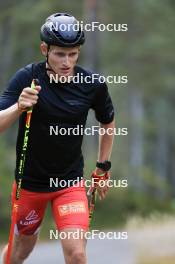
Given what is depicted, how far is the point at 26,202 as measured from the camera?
22.1 feet

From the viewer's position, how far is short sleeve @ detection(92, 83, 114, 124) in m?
6.70

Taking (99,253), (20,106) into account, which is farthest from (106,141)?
(99,253)

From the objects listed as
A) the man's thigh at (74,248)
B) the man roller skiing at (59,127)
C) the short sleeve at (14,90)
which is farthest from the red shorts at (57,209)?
the short sleeve at (14,90)

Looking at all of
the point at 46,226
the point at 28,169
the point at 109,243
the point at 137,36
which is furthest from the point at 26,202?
the point at 137,36

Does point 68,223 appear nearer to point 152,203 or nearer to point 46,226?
point 46,226

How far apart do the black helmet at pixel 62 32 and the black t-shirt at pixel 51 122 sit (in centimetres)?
30

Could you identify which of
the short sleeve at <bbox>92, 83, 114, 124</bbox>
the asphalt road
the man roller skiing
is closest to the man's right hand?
the man roller skiing

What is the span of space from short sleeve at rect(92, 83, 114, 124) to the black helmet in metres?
0.54

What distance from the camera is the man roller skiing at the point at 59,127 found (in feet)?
20.6

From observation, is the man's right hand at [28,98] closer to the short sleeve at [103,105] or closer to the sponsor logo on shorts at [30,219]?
the short sleeve at [103,105]

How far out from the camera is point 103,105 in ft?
22.5

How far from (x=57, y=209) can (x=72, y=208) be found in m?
0.16

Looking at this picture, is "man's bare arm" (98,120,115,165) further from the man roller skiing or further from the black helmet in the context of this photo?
the black helmet

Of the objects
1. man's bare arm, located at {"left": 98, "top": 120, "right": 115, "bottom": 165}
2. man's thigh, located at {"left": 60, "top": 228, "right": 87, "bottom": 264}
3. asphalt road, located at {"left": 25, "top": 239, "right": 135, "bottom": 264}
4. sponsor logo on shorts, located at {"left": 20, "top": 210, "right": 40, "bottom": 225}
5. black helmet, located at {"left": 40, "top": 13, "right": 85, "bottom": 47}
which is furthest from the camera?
asphalt road, located at {"left": 25, "top": 239, "right": 135, "bottom": 264}
